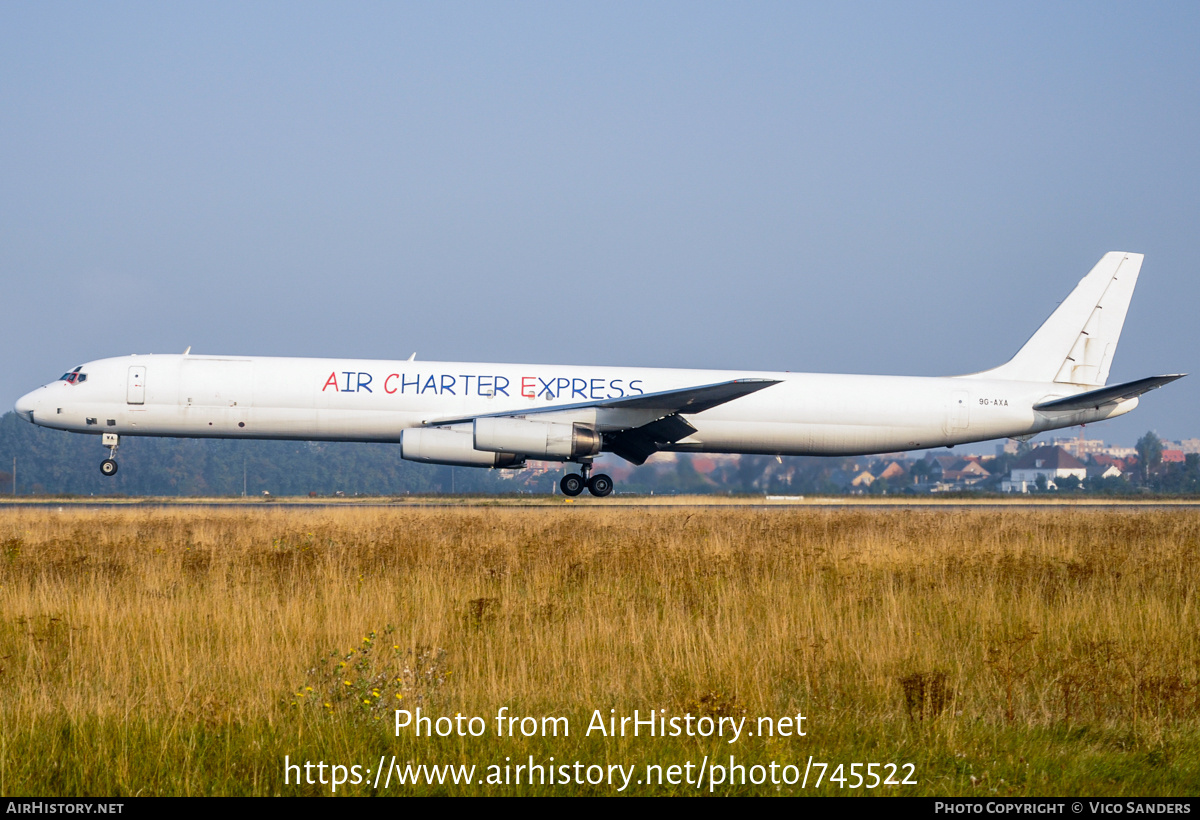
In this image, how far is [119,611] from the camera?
833 cm

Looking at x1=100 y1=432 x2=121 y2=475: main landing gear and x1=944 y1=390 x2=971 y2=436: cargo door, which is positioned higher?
x1=944 y1=390 x2=971 y2=436: cargo door

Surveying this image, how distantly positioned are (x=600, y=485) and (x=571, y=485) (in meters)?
0.77

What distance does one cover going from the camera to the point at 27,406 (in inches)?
1042

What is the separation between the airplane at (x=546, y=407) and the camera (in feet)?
81.8

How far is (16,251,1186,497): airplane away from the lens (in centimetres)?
2492

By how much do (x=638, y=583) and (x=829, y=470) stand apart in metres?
23.9

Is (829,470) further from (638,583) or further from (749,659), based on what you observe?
(749,659)

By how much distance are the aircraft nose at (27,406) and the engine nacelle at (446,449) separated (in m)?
9.84

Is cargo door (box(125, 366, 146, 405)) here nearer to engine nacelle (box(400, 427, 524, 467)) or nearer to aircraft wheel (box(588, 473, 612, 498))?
engine nacelle (box(400, 427, 524, 467))

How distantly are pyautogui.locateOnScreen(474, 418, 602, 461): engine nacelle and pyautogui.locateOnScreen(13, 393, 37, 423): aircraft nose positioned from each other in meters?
11.7

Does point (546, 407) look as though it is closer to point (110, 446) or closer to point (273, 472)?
point (110, 446)

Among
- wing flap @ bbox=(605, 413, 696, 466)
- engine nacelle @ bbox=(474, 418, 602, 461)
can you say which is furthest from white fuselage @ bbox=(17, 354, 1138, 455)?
engine nacelle @ bbox=(474, 418, 602, 461)

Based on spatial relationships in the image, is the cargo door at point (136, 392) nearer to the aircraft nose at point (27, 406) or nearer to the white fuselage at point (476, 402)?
the white fuselage at point (476, 402)

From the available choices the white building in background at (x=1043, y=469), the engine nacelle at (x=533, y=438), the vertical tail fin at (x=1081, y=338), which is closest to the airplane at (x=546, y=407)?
the engine nacelle at (x=533, y=438)
